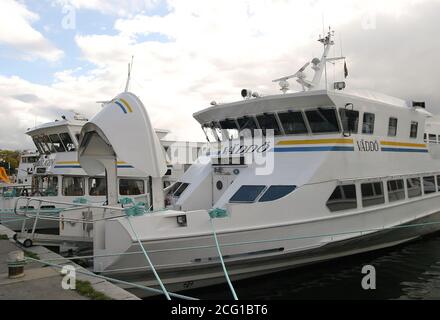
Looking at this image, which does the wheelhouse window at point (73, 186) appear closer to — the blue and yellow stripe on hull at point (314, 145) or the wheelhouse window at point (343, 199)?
the blue and yellow stripe on hull at point (314, 145)

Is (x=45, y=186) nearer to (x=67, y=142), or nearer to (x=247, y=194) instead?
(x=67, y=142)

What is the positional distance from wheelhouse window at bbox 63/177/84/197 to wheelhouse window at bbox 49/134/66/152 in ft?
6.31

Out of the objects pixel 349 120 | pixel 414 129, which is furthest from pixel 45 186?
pixel 414 129

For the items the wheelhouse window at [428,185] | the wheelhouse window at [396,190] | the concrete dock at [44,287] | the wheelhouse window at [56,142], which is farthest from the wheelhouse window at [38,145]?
the wheelhouse window at [428,185]

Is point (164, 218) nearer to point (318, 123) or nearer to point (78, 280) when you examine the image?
point (78, 280)

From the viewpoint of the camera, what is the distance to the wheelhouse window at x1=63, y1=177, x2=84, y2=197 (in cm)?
1559

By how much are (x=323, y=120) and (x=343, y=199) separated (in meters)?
1.90

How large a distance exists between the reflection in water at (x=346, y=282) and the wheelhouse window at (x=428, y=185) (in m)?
2.23

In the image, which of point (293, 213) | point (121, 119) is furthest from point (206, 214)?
point (121, 119)

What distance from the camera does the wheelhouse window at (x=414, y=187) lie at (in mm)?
10719

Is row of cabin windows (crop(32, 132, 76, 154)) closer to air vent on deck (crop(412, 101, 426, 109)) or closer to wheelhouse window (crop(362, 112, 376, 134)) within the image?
wheelhouse window (crop(362, 112, 376, 134))
